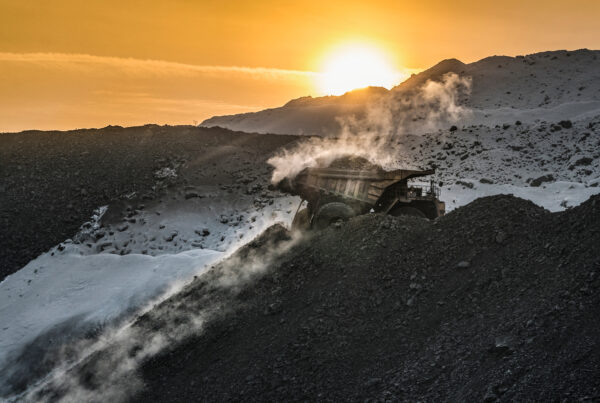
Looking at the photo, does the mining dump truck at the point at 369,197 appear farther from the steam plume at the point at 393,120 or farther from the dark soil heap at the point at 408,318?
the steam plume at the point at 393,120

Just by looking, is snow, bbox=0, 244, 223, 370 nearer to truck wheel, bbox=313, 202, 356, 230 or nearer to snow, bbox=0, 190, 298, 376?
snow, bbox=0, 190, 298, 376

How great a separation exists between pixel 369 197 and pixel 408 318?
6.64 metres

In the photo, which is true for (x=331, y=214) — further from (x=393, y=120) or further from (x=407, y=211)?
(x=393, y=120)

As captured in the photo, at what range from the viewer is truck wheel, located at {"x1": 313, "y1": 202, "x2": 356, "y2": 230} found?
1706cm

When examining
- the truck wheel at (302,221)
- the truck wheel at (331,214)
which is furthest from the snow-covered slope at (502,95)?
the truck wheel at (331,214)

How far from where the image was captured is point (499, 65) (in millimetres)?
60906

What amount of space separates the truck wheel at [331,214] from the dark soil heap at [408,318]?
2.19 meters

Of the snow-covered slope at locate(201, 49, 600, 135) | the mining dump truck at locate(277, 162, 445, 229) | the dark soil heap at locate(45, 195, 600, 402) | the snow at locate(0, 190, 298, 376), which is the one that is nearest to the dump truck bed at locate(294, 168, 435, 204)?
the mining dump truck at locate(277, 162, 445, 229)

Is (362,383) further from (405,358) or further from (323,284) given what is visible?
(323,284)

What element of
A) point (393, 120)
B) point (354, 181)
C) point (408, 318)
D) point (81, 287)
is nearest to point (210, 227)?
point (81, 287)

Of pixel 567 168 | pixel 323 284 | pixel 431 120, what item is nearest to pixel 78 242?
pixel 323 284

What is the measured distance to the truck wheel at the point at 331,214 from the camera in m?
17.1

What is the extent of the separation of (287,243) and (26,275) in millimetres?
13737

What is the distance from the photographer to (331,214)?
17188 mm
